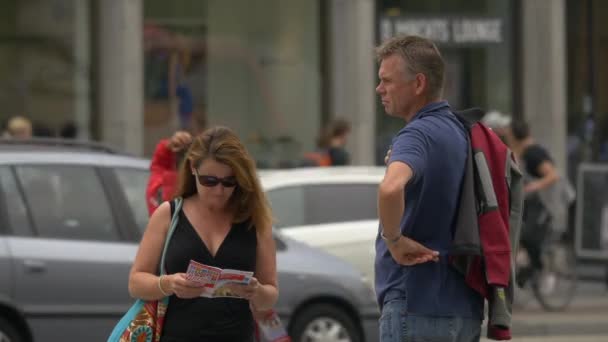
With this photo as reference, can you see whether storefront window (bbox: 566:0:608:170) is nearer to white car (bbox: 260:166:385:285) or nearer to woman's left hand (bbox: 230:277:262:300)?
white car (bbox: 260:166:385:285)

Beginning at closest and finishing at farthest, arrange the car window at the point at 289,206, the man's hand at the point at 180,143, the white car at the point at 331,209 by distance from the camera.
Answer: the man's hand at the point at 180,143
the white car at the point at 331,209
the car window at the point at 289,206

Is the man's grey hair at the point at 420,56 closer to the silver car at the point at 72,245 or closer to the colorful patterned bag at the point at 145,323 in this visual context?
the colorful patterned bag at the point at 145,323

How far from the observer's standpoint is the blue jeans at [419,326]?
4598 millimetres

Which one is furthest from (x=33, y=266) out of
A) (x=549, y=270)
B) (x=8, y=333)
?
(x=549, y=270)

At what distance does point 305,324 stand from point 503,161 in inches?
211

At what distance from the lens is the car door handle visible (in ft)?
28.1

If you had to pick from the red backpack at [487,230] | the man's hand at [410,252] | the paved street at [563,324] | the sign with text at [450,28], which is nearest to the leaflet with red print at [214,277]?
the man's hand at [410,252]

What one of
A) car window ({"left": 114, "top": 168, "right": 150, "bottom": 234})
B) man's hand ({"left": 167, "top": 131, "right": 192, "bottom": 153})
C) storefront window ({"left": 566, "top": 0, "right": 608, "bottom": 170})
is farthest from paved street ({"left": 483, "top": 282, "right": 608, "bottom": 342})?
storefront window ({"left": 566, "top": 0, "right": 608, "bottom": 170})

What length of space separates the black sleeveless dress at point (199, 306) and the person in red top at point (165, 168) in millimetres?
3397

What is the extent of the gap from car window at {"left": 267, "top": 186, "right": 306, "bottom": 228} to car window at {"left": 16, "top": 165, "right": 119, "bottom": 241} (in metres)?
3.03

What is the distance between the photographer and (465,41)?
20812mm

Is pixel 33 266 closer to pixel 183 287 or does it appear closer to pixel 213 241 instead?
pixel 213 241

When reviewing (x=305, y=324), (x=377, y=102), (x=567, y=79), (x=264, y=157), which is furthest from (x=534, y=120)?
(x=305, y=324)

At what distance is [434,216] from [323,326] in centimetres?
546
